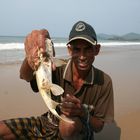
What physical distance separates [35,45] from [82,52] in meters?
0.57

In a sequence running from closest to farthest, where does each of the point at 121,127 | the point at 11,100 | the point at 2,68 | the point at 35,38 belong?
the point at 35,38, the point at 121,127, the point at 11,100, the point at 2,68

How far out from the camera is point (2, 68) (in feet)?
27.8

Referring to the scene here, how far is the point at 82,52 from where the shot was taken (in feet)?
9.72

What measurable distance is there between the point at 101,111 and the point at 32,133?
732 mm

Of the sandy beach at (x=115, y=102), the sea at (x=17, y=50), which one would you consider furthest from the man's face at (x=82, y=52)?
the sea at (x=17, y=50)

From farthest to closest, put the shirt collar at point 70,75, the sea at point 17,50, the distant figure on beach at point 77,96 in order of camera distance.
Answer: the sea at point 17,50
the shirt collar at point 70,75
the distant figure on beach at point 77,96

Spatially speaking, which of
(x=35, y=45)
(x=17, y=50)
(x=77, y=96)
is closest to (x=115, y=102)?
(x=77, y=96)

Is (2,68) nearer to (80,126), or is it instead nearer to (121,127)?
(121,127)

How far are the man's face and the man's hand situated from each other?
40cm

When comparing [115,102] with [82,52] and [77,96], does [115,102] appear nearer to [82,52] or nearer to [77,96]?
[77,96]

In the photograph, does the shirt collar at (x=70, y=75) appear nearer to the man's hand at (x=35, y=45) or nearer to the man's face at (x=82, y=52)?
the man's face at (x=82, y=52)

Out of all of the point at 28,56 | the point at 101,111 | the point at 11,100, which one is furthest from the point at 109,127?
the point at 28,56

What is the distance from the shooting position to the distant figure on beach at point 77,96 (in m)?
2.89

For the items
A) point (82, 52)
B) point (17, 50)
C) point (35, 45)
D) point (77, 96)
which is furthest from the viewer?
point (17, 50)
